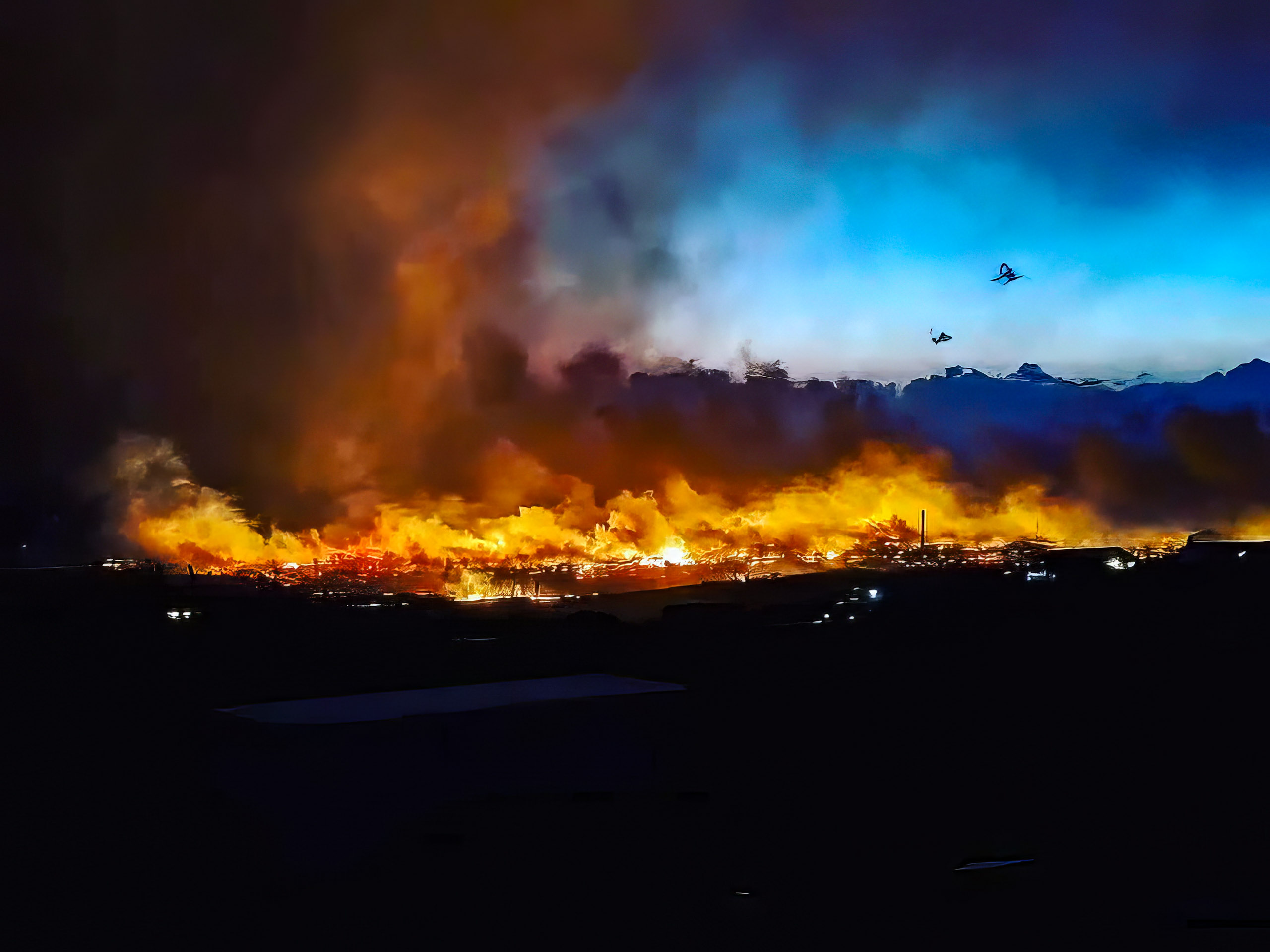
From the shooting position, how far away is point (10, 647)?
10075 cm

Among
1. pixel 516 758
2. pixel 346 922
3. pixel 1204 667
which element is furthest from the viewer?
pixel 1204 667

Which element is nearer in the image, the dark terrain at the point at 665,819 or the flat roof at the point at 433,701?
the dark terrain at the point at 665,819

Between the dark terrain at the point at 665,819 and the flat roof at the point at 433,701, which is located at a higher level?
the flat roof at the point at 433,701

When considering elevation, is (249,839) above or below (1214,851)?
above

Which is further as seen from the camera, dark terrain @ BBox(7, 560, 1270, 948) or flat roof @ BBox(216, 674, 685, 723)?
flat roof @ BBox(216, 674, 685, 723)

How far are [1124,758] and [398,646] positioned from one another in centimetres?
8210

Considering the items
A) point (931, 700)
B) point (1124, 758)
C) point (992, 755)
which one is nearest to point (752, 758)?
point (992, 755)

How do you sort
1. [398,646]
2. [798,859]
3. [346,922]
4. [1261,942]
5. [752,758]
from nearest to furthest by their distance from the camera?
[1261,942], [346,922], [798,859], [752,758], [398,646]

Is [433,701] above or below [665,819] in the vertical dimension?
above

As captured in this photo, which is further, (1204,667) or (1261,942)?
(1204,667)

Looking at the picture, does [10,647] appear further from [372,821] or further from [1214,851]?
[1214,851]

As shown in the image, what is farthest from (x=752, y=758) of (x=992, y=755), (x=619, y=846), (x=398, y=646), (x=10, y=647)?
(x=10, y=647)

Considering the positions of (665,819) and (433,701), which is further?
(433,701)

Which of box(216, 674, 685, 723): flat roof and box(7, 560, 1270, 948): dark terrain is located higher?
box(216, 674, 685, 723): flat roof
